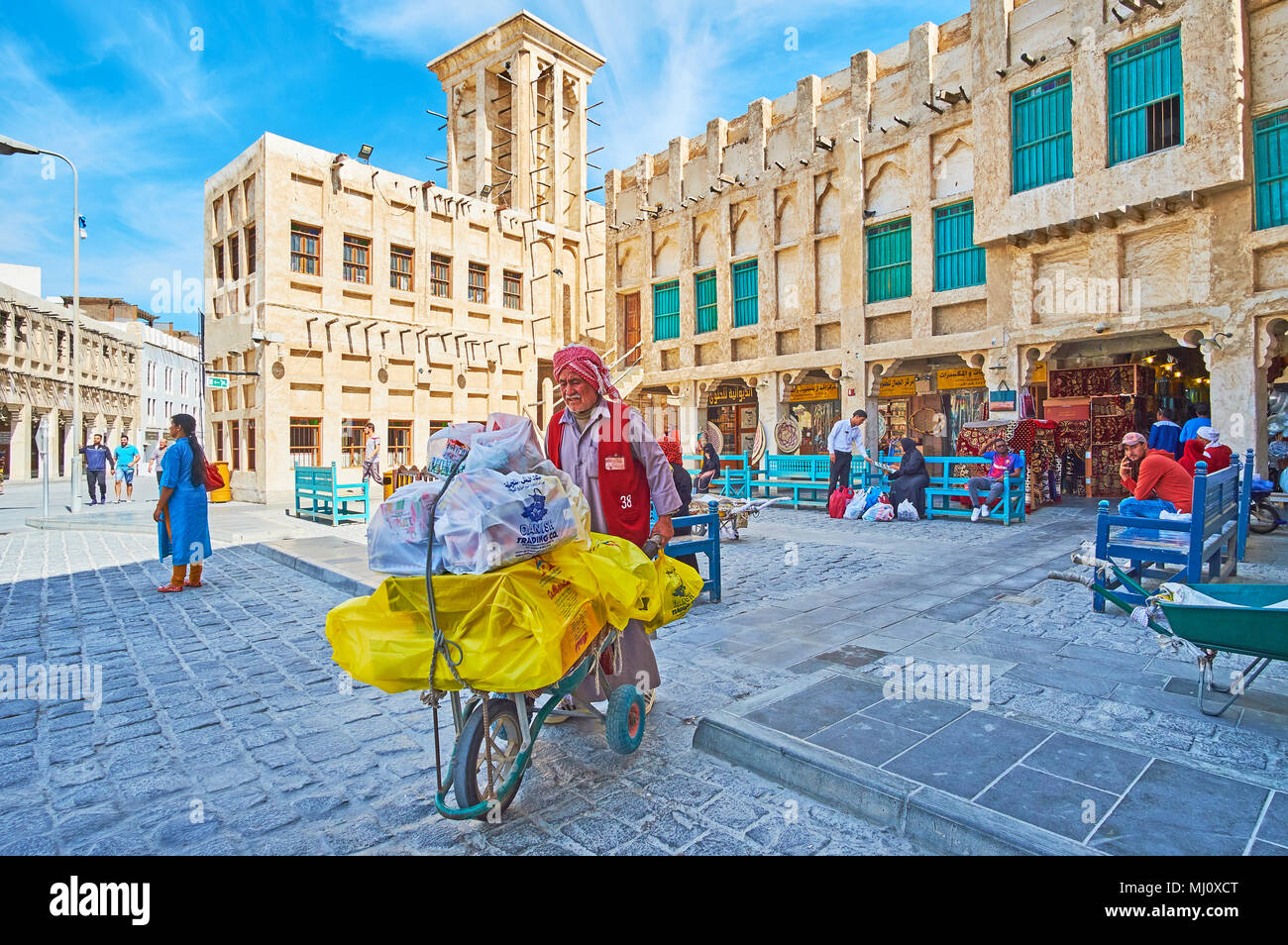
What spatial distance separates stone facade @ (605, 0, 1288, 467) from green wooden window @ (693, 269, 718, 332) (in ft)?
0.91

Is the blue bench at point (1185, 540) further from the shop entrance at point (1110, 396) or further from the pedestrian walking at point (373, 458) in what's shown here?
the pedestrian walking at point (373, 458)

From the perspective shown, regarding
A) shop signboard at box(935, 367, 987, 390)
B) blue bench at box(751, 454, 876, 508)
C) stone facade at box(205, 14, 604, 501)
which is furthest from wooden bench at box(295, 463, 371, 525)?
shop signboard at box(935, 367, 987, 390)

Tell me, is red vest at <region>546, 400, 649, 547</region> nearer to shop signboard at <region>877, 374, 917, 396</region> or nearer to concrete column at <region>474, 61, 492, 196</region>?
shop signboard at <region>877, 374, 917, 396</region>

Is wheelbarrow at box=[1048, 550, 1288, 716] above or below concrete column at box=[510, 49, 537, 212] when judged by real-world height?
below

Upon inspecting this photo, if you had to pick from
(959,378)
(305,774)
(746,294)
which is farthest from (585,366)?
(746,294)

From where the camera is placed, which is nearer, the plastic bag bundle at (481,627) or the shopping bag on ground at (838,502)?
the plastic bag bundle at (481,627)

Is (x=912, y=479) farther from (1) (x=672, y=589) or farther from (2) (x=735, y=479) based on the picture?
(1) (x=672, y=589)

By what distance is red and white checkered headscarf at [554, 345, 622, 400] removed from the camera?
146 inches

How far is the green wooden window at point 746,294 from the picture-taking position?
22.8 m

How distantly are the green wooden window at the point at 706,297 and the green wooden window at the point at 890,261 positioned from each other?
5631 millimetres

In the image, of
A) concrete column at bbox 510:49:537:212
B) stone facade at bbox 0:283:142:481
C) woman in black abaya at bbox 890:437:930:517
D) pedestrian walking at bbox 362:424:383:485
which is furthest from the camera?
stone facade at bbox 0:283:142:481

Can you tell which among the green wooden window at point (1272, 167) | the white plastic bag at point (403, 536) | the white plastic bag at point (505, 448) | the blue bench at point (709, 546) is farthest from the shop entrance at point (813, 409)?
the white plastic bag at point (403, 536)
